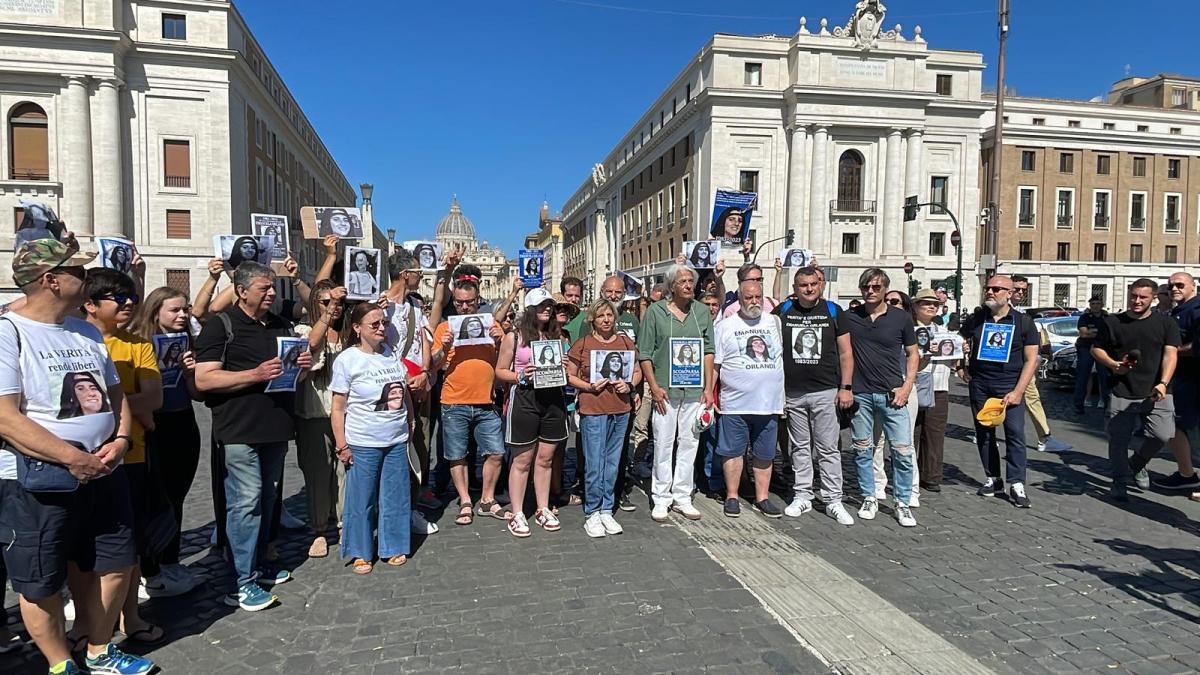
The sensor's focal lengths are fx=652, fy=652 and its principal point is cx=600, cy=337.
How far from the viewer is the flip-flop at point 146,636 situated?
367 centimetres

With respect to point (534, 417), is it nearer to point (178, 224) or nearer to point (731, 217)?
point (731, 217)

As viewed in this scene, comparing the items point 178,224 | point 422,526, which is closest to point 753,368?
point 422,526

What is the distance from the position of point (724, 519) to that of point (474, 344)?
8.90ft

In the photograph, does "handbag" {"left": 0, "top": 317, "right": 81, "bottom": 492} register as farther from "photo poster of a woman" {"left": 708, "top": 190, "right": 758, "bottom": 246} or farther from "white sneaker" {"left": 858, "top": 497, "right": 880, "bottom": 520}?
"photo poster of a woman" {"left": 708, "top": 190, "right": 758, "bottom": 246}

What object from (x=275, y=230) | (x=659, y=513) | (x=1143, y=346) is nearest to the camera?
(x=659, y=513)

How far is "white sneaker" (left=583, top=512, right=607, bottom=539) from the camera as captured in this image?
533cm

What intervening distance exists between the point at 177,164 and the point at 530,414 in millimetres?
39983

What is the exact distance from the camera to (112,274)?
3.67 m

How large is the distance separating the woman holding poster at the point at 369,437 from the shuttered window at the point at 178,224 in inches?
1528

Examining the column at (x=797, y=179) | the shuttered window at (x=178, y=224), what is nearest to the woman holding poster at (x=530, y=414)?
the shuttered window at (x=178, y=224)

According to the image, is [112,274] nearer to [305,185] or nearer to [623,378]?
[623,378]

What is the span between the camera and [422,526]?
17.8ft

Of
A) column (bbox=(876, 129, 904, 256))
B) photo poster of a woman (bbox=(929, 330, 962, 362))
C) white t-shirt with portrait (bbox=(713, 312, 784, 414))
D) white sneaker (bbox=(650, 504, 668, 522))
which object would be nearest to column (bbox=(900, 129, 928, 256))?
column (bbox=(876, 129, 904, 256))

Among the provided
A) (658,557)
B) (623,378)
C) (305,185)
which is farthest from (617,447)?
(305,185)
